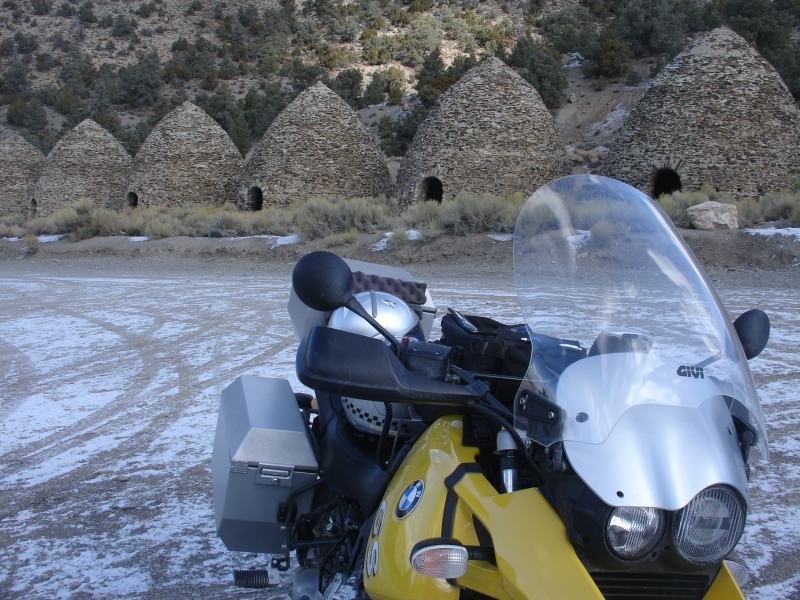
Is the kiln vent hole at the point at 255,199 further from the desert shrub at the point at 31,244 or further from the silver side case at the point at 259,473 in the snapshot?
the silver side case at the point at 259,473

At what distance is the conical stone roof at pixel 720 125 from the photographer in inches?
711

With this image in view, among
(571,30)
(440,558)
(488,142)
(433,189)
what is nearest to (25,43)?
(571,30)

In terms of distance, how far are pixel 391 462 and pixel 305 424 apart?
0.67m

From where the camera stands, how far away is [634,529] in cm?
Answer: 137

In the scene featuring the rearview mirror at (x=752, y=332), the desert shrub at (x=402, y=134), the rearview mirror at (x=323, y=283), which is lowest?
the rearview mirror at (x=752, y=332)

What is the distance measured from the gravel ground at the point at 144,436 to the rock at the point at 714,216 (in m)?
4.01

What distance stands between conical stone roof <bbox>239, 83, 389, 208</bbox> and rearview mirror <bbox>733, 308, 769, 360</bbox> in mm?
22258

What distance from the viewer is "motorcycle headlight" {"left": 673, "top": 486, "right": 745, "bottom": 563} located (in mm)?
1364

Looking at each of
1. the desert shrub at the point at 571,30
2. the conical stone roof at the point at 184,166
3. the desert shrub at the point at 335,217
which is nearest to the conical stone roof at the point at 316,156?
the desert shrub at the point at 335,217

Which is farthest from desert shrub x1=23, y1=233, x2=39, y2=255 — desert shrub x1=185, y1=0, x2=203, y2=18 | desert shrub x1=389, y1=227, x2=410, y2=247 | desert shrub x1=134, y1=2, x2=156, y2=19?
desert shrub x1=134, y1=2, x2=156, y2=19

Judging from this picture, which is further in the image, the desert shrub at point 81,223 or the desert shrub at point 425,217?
the desert shrub at point 81,223

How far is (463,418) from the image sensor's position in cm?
187

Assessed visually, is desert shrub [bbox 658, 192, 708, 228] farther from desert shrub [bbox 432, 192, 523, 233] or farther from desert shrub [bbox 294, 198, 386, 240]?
desert shrub [bbox 294, 198, 386, 240]

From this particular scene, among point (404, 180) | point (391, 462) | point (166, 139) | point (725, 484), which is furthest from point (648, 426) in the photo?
point (166, 139)
